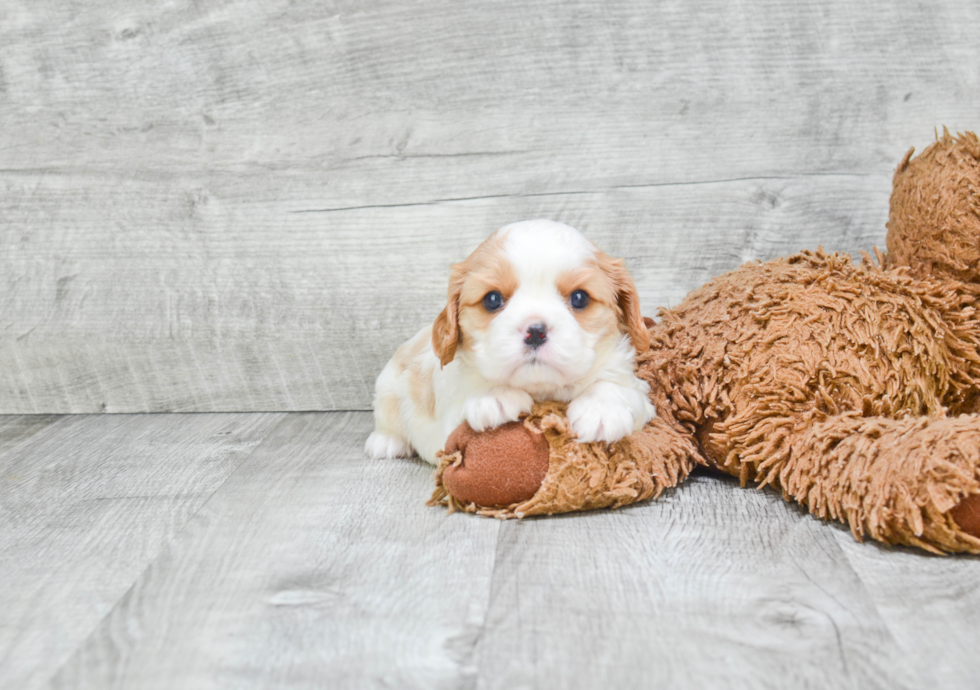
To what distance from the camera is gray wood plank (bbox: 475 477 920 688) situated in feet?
3.46

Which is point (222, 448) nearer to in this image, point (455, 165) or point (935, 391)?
point (455, 165)

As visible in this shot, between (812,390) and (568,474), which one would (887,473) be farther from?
(568,474)

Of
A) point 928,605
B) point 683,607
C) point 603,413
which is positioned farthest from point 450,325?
point 928,605

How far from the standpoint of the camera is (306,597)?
1293mm

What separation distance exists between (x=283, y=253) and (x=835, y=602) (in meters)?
1.70

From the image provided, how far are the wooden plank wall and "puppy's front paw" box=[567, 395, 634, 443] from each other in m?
0.80

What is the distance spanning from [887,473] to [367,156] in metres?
1.53

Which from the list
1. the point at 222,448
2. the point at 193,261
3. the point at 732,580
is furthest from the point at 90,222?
the point at 732,580

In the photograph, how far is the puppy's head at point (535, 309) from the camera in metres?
1.46

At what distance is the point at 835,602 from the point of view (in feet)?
3.95

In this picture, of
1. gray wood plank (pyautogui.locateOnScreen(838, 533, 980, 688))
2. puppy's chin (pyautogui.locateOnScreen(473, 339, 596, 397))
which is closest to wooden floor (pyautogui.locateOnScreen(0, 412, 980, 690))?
gray wood plank (pyautogui.locateOnScreen(838, 533, 980, 688))

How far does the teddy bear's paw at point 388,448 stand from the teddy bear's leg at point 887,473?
78cm

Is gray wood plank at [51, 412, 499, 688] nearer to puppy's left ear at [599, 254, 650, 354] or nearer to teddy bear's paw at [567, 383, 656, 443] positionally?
teddy bear's paw at [567, 383, 656, 443]

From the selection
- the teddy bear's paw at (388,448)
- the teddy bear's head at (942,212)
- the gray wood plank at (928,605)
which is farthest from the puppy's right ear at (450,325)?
the teddy bear's head at (942,212)
